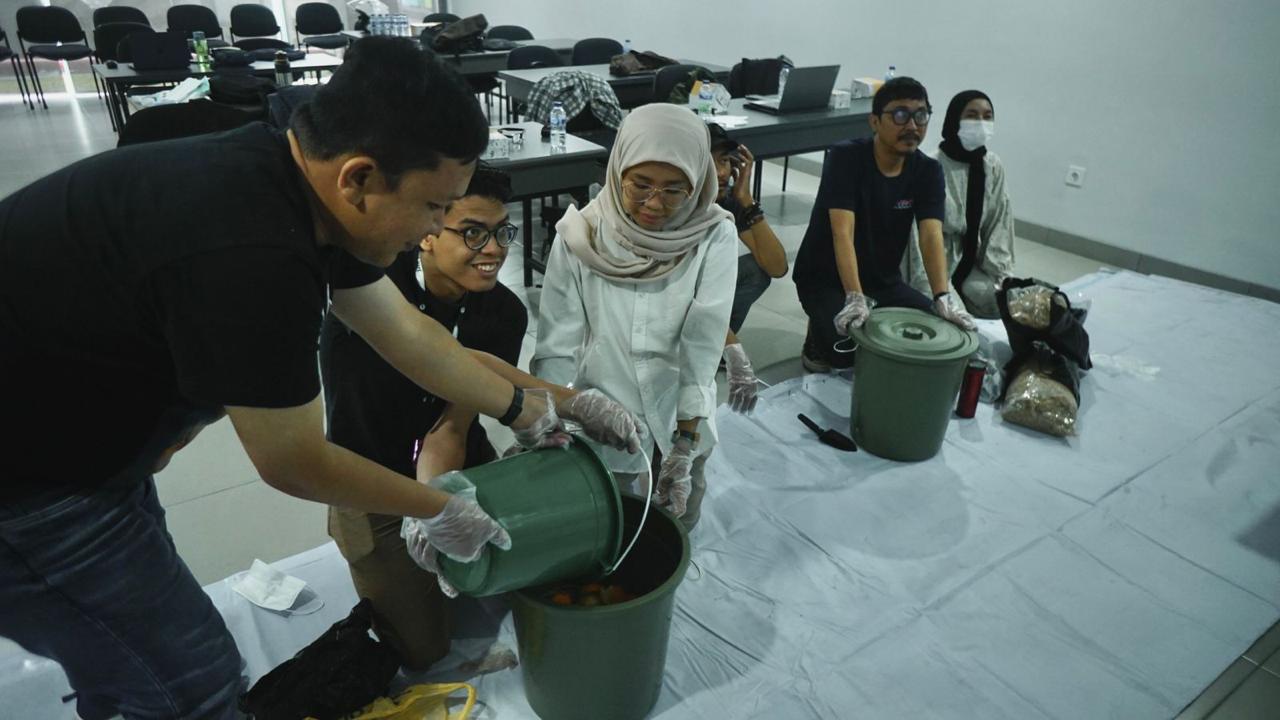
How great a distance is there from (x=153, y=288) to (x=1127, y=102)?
451cm

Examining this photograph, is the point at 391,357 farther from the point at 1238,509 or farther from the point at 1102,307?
the point at 1102,307

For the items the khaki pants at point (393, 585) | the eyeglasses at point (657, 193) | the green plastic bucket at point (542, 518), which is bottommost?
the khaki pants at point (393, 585)

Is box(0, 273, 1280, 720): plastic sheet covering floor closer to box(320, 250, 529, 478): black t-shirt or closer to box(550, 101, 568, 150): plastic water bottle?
box(320, 250, 529, 478): black t-shirt

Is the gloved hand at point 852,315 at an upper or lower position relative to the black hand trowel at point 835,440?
upper

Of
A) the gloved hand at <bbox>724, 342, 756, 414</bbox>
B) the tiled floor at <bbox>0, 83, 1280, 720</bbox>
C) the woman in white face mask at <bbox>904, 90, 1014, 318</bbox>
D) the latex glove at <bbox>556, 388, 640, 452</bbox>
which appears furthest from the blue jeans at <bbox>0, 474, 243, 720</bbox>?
the woman in white face mask at <bbox>904, 90, 1014, 318</bbox>

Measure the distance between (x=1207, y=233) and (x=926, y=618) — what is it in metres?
3.19

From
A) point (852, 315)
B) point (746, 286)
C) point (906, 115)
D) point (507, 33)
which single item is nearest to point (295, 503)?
point (746, 286)

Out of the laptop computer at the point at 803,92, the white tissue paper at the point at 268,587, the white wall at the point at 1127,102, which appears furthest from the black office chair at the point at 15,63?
the white tissue paper at the point at 268,587

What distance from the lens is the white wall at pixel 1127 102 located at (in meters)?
3.65

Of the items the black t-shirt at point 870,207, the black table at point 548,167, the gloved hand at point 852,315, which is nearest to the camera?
the gloved hand at point 852,315

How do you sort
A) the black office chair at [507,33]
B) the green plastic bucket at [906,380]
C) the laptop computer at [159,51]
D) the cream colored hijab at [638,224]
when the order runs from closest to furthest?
1. the cream colored hijab at [638,224]
2. the green plastic bucket at [906,380]
3. the laptop computer at [159,51]
4. the black office chair at [507,33]

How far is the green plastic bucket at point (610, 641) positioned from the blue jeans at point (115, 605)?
0.48 metres

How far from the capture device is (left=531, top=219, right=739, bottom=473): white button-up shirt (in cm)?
182

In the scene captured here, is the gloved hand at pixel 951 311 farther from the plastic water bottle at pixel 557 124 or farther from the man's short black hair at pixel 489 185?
the plastic water bottle at pixel 557 124
